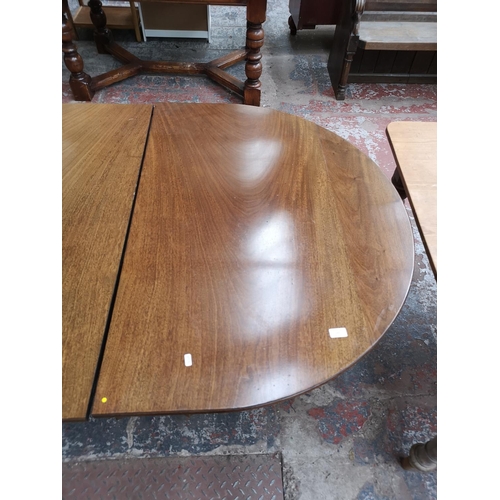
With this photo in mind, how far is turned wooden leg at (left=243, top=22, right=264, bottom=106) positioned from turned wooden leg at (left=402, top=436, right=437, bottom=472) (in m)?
2.29

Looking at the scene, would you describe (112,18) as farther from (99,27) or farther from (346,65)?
(346,65)

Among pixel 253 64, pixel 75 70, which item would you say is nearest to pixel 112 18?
pixel 75 70

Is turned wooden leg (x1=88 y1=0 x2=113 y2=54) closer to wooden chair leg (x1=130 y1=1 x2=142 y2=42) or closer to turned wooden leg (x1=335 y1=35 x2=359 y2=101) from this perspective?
wooden chair leg (x1=130 y1=1 x2=142 y2=42)

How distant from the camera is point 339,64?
2793 millimetres

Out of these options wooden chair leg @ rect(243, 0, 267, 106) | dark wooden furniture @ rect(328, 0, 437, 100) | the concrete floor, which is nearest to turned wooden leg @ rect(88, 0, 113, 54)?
wooden chair leg @ rect(243, 0, 267, 106)

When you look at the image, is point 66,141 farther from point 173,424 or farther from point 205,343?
point 173,424

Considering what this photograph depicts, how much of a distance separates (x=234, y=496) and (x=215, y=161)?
1.10m

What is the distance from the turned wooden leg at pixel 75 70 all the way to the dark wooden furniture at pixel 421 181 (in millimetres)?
2041

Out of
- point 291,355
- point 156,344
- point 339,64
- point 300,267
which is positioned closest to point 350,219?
point 300,267

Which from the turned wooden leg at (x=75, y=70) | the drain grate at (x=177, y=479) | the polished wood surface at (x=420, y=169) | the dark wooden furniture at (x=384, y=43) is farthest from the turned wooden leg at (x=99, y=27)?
the drain grate at (x=177, y=479)

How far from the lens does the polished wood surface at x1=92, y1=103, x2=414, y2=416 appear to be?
30.0 inches

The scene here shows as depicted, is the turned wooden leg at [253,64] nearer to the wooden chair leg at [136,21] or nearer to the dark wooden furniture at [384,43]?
the dark wooden furniture at [384,43]

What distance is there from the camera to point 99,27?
307 centimetres

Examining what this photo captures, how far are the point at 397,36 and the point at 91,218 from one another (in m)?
2.60
